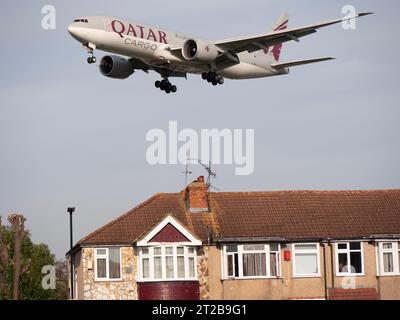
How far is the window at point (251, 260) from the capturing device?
181ft

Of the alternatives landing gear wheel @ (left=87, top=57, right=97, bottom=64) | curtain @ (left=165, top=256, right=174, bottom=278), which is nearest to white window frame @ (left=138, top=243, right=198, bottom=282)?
curtain @ (left=165, top=256, right=174, bottom=278)

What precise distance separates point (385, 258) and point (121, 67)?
56.1ft

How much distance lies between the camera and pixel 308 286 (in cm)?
5512

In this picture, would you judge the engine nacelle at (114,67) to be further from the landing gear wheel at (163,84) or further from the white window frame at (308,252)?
the white window frame at (308,252)

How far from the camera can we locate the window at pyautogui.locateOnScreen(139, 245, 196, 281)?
5538 cm

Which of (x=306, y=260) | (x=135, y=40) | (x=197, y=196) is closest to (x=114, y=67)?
(x=135, y=40)

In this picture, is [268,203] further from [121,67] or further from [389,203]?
[121,67]

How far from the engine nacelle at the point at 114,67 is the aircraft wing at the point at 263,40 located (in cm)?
518

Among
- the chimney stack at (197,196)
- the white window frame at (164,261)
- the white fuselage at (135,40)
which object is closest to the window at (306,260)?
the white window frame at (164,261)

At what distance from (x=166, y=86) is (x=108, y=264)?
1005 cm

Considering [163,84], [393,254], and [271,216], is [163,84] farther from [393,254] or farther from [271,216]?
[393,254]
